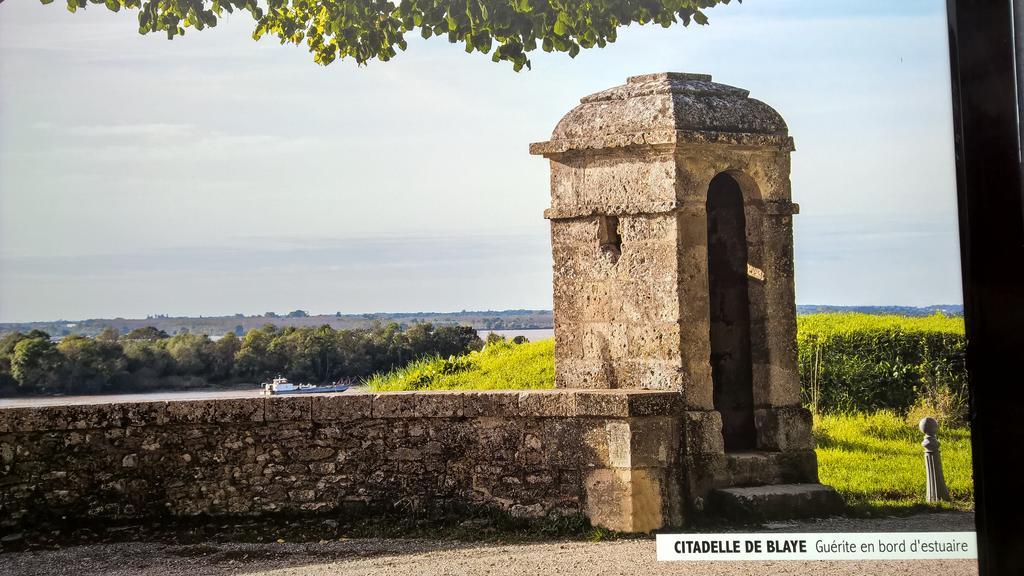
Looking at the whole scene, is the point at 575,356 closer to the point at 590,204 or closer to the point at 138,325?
the point at 590,204

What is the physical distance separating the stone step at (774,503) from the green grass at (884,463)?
0.72ft

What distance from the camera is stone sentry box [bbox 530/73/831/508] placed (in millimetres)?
6691

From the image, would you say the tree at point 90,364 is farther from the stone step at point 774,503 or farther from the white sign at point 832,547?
the stone step at point 774,503

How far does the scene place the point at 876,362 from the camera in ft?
32.6

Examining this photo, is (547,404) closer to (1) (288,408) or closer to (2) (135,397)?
(1) (288,408)

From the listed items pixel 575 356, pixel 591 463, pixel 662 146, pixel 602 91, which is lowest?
pixel 591 463

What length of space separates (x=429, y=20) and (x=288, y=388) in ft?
8.85

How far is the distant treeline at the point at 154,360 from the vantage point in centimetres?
716

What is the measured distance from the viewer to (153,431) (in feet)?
22.5

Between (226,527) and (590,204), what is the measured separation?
323 centimetres

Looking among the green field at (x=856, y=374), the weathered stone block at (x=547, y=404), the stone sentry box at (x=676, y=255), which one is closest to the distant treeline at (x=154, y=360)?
the green field at (x=856, y=374)

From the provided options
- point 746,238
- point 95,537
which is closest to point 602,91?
point 746,238

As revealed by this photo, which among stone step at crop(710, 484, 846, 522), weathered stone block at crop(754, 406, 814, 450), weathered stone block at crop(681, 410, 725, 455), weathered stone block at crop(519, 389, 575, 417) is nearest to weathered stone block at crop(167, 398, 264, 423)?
weathered stone block at crop(519, 389, 575, 417)

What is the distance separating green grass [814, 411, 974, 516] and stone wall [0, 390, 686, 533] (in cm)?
152
